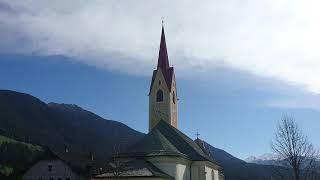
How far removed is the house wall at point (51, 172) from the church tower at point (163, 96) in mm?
23108

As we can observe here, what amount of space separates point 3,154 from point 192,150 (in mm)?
113671

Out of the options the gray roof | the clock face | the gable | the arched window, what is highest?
the gable

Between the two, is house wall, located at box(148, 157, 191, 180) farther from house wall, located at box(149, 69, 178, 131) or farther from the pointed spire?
the pointed spire

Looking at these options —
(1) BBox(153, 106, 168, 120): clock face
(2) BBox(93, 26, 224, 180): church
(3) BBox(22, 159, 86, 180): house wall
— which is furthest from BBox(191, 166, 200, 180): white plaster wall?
(1) BBox(153, 106, 168, 120): clock face

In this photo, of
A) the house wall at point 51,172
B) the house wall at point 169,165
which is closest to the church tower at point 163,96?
the house wall at point 169,165

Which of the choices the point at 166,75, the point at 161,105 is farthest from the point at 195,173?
the point at 166,75

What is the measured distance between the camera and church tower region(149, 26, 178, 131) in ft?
251

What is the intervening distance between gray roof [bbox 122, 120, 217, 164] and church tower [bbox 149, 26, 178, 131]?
414 inches

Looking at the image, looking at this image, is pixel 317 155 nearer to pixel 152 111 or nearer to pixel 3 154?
pixel 152 111

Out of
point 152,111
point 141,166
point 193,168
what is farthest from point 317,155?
point 152,111

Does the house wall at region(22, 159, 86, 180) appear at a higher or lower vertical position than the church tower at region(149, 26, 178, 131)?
lower

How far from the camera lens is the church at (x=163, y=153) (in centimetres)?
5134

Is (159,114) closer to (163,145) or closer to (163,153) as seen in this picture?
(163,145)

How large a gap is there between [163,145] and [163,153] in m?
2.01
